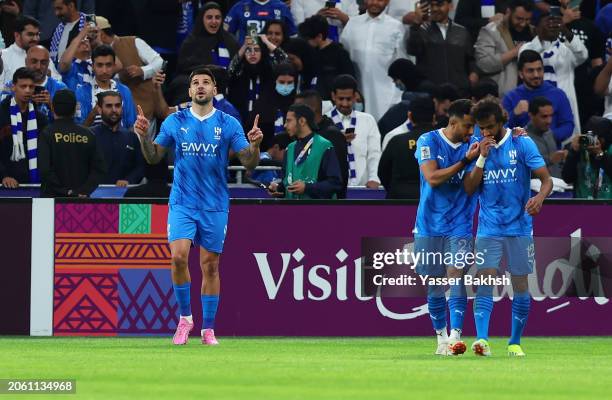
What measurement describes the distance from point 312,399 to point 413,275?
767cm

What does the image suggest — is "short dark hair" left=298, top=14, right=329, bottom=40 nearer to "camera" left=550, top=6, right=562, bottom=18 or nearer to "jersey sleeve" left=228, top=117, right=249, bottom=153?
"camera" left=550, top=6, right=562, bottom=18

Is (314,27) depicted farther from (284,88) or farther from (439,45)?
(439,45)

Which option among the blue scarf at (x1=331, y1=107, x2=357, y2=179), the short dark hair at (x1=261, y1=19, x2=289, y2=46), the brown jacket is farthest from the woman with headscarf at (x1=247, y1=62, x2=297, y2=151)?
the brown jacket

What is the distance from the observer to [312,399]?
9281 millimetres

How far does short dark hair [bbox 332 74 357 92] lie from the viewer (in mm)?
19000

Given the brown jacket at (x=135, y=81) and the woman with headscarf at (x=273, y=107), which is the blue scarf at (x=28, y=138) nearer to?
the brown jacket at (x=135, y=81)

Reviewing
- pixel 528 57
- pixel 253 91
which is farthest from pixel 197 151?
pixel 528 57

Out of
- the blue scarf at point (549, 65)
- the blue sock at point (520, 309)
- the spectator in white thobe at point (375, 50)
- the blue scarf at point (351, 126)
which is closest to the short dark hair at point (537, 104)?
the blue scarf at point (549, 65)

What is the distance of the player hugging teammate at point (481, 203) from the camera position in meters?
13.0

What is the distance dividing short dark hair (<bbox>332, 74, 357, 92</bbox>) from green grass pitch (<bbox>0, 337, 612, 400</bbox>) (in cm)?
420

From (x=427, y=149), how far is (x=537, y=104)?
6483 mm

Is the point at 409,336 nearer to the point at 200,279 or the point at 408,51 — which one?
the point at 200,279

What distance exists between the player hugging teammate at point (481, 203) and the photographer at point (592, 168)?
14.7ft

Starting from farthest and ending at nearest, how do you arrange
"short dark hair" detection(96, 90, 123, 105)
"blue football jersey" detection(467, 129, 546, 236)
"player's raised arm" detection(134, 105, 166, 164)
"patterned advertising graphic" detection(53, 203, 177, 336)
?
1. "short dark hair" detection(96, 90, 123, 105)
2. "patterned advertising graphic" detection(53, 203, 177, 336)
3. "player's raised arm" detection(134, 105, 166, 164)
4. "blue football jersey" detection(467, 129, 546, 236)
